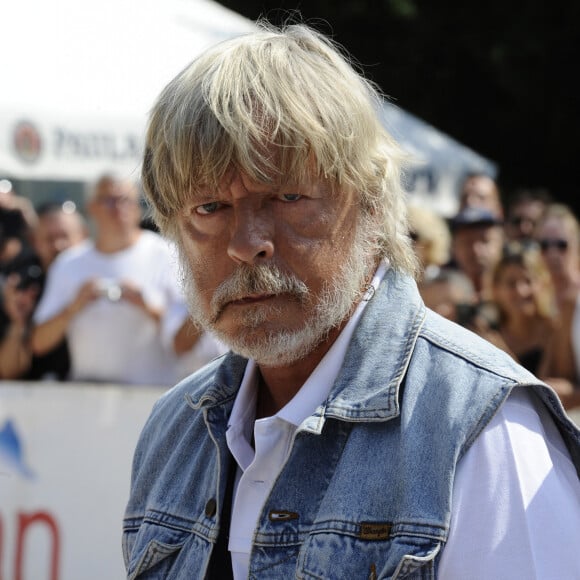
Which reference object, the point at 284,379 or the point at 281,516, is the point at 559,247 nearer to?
the point at 284,379

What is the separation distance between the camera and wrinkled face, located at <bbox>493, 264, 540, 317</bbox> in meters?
4.87

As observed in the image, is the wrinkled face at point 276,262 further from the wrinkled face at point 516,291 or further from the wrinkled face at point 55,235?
the wrinkled face at point 55,235

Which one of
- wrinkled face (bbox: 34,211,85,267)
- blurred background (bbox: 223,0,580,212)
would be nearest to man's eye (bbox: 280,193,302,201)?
wrinkled face (bbox: 34,211,85,267)

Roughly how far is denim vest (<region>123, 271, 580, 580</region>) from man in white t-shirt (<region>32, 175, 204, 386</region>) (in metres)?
2.81

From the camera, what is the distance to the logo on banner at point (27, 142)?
212 inches

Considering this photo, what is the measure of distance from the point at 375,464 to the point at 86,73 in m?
4.34

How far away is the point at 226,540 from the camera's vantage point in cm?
194

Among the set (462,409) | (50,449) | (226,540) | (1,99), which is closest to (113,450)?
(50,449)

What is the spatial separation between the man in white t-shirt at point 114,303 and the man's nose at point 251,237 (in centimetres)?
291

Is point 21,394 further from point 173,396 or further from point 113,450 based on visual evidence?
point 173,396

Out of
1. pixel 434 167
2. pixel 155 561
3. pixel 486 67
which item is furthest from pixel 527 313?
pixel 486 67

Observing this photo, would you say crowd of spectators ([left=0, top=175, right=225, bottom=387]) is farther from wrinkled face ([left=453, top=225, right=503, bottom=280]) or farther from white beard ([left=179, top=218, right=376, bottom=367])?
white beard ([left=179, top=218, right=376, bottom=367])

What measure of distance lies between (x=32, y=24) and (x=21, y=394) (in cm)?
215

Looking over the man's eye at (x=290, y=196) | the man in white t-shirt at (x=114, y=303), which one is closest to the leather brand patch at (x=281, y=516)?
the man's eye at (x=290, y=196)
